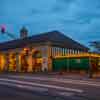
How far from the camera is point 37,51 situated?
53438 millimetres

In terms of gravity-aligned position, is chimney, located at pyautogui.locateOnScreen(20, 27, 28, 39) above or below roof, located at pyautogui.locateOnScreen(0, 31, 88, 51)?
above

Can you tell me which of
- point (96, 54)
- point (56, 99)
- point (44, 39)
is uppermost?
point (44, 39)

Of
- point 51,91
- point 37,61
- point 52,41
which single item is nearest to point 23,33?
point 37,61

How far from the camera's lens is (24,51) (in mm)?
56750

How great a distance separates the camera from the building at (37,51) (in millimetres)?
51688

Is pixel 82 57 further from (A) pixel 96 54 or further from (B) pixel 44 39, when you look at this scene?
(B) pixel 44 39

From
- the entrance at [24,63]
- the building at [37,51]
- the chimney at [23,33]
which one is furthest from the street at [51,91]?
the chimney at [23,33]

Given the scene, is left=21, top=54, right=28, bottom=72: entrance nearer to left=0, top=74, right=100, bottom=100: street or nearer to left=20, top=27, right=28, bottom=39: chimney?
left=20, top=27, right=28, bottom=39: chimney

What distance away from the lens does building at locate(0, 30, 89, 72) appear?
5169 centimetres

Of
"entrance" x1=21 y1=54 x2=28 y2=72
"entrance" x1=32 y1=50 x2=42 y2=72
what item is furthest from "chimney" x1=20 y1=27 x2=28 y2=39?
"entrance" x1=32 y1=50 x2=42 y2=72

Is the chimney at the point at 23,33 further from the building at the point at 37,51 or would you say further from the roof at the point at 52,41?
the building at the point at 37,51

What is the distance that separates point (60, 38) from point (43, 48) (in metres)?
6.26

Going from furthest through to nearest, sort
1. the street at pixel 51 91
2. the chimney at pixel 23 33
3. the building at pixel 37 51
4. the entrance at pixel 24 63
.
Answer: the chimney at pixel 23 33 → the entrance at pixel 24 63 → the building at pixel 37 51 → the street at pixel 51 91

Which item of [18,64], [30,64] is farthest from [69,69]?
[18,64]
